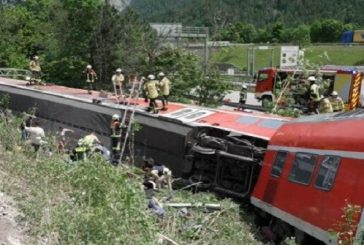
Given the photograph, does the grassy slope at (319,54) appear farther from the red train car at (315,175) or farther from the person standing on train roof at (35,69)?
the red train car at (315,175)

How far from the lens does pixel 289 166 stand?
31.7 feet

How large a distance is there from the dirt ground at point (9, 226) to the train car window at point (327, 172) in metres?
4.24

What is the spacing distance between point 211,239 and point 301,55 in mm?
19771

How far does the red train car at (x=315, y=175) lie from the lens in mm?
7556

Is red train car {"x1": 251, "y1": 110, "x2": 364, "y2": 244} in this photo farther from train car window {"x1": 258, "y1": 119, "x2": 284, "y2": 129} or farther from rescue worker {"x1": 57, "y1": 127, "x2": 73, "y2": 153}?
rescue worker {"x1": 57, "y1": 127, "x2": 73, "y2": 153}

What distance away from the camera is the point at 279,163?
10.1 meters

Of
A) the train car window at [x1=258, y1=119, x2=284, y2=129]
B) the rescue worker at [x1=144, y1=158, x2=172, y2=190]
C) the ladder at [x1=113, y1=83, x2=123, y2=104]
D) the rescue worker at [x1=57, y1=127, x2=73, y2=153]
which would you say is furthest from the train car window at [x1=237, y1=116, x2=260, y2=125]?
the ladder at [x1=113, y1=83, x2=123, y2=104]

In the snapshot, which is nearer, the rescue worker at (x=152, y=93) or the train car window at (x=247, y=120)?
the train car window at (x=247, y=120)

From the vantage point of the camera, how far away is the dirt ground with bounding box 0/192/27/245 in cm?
507

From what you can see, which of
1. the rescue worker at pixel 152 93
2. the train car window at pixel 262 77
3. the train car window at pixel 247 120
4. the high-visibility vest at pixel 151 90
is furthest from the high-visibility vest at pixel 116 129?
the train car window at pixel 262 77

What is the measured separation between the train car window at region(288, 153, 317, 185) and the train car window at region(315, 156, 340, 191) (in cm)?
33

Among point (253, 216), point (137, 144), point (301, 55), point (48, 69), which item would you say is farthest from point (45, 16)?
point (253, 216)

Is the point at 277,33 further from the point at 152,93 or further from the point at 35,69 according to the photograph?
the point at 152,93

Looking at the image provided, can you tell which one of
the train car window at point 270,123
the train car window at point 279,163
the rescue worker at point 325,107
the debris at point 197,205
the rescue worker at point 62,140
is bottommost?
the debris at point 197,205
